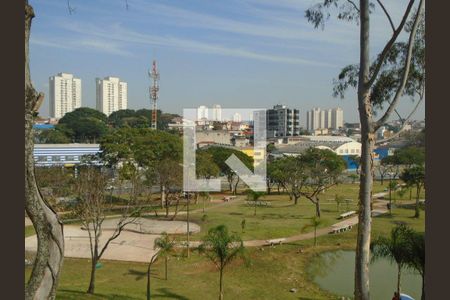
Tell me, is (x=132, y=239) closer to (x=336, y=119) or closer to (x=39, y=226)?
(x=39, y=226)

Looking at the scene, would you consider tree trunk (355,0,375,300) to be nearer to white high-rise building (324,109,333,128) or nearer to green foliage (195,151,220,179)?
green foliage (195,151,220,179)

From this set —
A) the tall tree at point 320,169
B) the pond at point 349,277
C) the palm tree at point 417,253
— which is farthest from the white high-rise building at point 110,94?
the palm tree at point 417,253

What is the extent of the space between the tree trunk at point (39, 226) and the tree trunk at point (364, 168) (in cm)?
409

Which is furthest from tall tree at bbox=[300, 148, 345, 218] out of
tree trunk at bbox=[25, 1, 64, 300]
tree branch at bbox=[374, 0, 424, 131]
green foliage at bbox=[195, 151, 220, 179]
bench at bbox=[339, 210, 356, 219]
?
tree trunk at bbox=[25, 1, 64, 300]

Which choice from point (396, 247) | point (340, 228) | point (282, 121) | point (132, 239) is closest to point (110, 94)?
point (282, 121)

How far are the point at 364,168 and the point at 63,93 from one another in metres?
95.5

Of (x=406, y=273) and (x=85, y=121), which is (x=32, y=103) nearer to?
(x=406, y=273)

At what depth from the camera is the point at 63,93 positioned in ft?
305

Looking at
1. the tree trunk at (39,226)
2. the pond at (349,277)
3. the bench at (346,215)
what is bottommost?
the pond at (349,277)

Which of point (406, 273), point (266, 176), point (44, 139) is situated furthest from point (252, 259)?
point (44, 139)

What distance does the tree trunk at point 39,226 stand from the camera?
135 inches

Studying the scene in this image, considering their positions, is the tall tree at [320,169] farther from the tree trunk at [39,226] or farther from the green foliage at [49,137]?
the green foliage at [49,137]

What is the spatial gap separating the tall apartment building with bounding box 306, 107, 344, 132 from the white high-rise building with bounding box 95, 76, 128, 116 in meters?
57.3

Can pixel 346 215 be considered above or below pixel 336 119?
below
